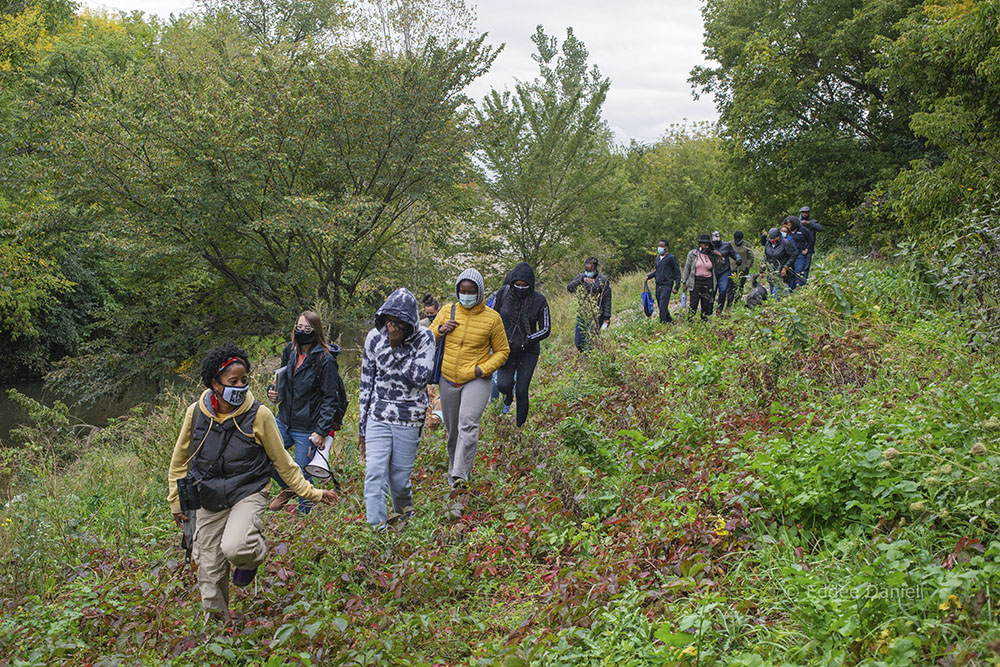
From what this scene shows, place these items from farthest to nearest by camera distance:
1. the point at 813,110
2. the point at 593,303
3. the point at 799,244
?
the point at 813,110 → the point at 799,244 → the point at 593,303

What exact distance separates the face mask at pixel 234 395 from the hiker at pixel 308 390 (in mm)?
1745

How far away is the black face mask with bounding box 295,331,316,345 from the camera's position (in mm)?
5980

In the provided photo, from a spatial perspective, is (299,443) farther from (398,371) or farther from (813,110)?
(813,110)

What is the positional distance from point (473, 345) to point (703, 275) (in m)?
6.93

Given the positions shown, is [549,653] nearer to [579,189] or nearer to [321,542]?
[321,542]

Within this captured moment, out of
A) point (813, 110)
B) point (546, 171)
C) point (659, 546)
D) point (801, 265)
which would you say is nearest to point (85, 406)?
point (546, 171)

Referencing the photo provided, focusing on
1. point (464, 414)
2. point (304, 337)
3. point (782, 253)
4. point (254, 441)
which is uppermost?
point (782, 253)

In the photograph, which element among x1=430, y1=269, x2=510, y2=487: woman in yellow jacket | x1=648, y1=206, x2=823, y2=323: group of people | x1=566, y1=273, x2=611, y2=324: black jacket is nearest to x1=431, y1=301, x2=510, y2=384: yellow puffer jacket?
x1=430, y1=269, x2=510, y2=487: woman in yellow jacket

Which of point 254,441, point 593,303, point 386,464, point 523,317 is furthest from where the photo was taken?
point 593,303

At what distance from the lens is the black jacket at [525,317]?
7.62 m

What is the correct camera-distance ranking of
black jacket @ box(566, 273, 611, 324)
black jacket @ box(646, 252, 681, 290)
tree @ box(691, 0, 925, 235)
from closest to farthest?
black jacket @ box(566, 273, 611, 324), black jacket @ box(646, 252, 681, 290), tree @ box(691, 0, 925, 235)

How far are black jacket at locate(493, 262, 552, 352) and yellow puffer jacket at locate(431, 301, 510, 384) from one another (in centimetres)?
129

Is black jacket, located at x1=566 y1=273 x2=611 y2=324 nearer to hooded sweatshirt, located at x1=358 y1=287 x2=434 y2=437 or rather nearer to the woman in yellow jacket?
the woman in yellow jacket

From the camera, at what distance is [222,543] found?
13.6 ft
